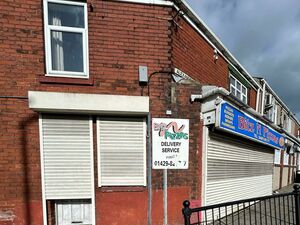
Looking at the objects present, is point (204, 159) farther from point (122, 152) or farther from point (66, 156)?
point (66, 156)

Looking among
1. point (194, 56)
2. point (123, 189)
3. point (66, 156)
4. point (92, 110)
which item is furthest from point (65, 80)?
point (194, 56)

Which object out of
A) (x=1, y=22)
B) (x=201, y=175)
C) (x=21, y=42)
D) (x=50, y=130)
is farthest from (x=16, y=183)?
(x=201, y=175)

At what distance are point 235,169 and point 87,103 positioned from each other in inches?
196

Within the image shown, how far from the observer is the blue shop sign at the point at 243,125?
5473mm

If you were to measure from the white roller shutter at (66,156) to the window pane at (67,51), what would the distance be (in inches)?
43.8

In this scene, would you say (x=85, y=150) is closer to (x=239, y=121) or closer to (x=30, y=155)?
(x=30, y=155)

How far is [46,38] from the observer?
487 cm

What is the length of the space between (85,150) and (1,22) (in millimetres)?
3052

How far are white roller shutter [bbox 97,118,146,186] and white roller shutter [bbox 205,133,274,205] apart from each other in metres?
1.72

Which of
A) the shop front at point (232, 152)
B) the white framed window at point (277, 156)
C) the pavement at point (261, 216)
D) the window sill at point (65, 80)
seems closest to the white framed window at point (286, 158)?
the white framed window at point (277, 156)

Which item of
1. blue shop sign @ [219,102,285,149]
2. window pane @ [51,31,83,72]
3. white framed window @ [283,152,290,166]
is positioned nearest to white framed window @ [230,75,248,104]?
blue shop sign @ [219,102,285,149]

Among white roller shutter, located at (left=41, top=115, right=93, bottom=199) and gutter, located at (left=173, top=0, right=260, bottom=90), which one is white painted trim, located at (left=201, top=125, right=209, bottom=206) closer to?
white roller shutter, located at (left=41, top=115, right=93, bottom=199)

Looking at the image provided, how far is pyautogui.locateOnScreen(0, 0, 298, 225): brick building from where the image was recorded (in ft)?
15.4

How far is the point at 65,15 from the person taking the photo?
16.6ft
